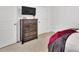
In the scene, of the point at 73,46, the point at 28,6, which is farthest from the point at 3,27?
the point at 73,46

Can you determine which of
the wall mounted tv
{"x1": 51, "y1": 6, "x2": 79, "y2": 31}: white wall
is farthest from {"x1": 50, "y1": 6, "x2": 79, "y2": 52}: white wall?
the wall mounted tv

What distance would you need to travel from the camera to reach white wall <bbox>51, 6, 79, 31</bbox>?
6.82 metres

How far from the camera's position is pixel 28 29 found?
5098 mm

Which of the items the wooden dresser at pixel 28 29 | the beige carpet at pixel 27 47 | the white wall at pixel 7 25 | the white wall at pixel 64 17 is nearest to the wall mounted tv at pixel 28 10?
the wooden dresser at pixel 28 29

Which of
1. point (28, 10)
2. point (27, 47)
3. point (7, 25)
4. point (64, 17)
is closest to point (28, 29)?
point (28, 10)

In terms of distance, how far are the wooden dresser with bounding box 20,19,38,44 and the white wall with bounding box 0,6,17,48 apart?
315 mm

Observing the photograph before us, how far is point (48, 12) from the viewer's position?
24.5ft

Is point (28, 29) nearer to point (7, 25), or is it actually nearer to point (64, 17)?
point (7, 25)

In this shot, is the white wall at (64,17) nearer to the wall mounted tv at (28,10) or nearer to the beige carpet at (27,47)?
the wall mounted tv at (28,10)

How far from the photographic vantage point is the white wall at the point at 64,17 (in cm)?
Answer: 682

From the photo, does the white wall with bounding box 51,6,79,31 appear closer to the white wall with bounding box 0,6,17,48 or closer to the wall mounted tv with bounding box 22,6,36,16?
the wall mounted tv with bounding box 22,6,36,16

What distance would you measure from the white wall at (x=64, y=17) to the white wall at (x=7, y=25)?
11.0 feet
